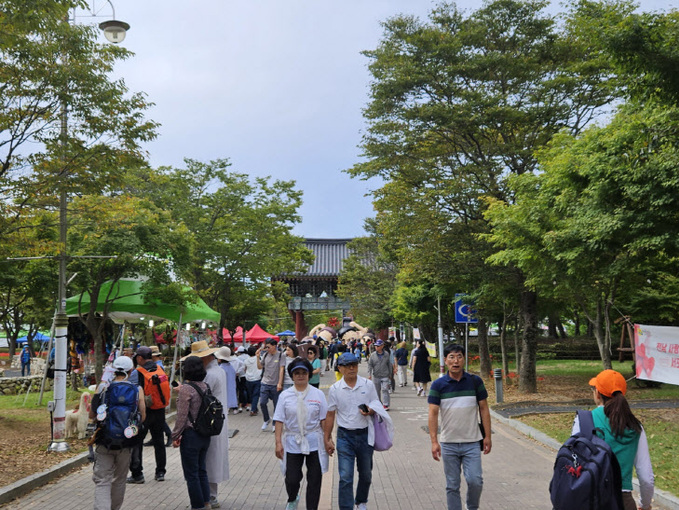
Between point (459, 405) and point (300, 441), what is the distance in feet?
5.16

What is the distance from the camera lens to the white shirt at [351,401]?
6.58 m

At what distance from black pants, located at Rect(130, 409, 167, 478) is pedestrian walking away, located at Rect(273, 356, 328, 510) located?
303 cm

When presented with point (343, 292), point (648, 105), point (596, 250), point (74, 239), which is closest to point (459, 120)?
point (596, 250)

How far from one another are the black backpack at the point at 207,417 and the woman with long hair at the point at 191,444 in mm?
35

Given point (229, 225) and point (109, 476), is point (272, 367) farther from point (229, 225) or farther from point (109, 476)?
point (229, 225)

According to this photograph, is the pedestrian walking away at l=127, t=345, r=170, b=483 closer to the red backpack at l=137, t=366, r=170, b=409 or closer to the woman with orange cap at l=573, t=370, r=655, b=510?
the red backpack at l=137, t=366, r=170, b=409

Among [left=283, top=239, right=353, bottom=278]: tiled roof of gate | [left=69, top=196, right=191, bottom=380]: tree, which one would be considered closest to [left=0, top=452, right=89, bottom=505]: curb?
[left=69, top=196, right=191, bottom=380]: tree

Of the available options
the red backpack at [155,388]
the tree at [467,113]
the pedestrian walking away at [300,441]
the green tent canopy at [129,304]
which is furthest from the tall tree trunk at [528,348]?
the pedestrian walking away at [300,441]

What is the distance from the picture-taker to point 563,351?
41.5 metres

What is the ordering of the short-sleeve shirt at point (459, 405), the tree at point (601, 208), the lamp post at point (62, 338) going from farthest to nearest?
the lamp post at point (62, 338)
the tree at point (601, 208)
the short-sleeve shirt at point (459, 405)

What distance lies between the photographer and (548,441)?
11.5m

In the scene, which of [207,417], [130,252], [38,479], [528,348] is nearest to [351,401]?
[207,417]

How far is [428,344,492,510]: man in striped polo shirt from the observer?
19.7 feet

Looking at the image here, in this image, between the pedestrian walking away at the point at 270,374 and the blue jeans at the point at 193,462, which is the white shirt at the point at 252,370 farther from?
the blue jeans at the point at 193,462
